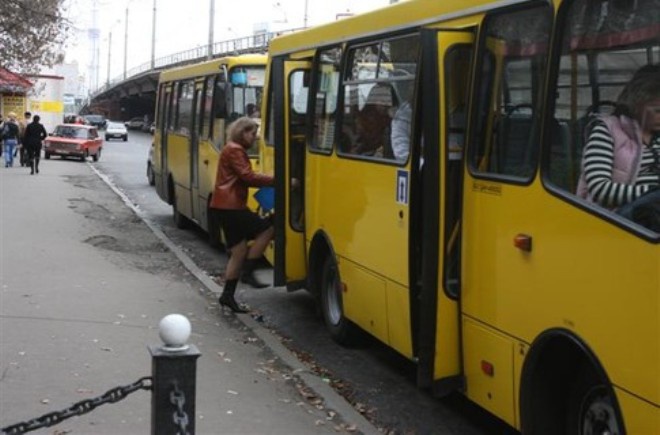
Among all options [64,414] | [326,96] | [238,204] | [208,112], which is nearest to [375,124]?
[326,96]

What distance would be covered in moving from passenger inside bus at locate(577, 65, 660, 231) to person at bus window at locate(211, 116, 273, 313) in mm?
5160

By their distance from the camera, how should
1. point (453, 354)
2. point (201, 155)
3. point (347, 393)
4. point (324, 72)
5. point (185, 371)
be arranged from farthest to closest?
point (201, 155), point (324, 72), point (347, 393), point (453, 354), point (185, 371)

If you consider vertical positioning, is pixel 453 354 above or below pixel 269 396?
above

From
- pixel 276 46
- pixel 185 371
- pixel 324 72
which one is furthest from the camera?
pixel 276 46

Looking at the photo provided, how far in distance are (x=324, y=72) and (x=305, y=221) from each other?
140cm

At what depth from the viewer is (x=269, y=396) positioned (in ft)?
21.0

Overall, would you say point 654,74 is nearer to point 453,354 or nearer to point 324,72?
point 453,354

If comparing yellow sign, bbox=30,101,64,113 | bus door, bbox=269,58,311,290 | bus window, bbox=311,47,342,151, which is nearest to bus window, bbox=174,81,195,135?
bus door, bbox=269,58,311,290

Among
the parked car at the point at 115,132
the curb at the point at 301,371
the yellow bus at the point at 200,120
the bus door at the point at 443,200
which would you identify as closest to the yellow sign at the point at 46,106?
the parked car at the point at 115,132

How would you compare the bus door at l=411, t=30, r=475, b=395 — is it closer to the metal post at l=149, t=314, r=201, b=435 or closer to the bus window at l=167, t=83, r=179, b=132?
the metal post at l=149, t=314, r=201, b=435

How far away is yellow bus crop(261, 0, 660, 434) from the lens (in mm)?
4039

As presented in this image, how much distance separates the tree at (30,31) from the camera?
68.7ft

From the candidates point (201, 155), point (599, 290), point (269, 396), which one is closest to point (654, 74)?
point (599, 290)

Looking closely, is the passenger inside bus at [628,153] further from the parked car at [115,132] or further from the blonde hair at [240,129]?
the parked car at [115,132]
